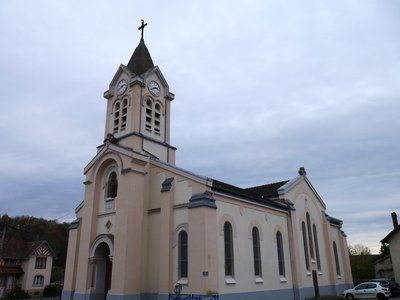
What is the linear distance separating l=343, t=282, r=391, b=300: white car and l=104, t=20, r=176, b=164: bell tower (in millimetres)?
18776

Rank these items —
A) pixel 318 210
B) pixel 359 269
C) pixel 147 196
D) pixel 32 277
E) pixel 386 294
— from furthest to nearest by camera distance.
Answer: pixel 359 269 < pixel 32 277 < pixel 318 210 < pixel 386 294 < pixel 147 196

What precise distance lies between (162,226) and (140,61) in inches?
579

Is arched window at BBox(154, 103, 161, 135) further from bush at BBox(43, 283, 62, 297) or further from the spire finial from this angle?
bush at BBox(43, 283, 62, 297)

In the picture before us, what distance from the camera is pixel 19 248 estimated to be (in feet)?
173

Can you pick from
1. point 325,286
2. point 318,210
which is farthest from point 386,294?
point 318,210

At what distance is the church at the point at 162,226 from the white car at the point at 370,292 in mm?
2508

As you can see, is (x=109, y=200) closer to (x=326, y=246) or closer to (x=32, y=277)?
(x=326, y=246)

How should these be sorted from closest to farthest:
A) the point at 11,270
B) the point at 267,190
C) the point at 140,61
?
the point at 140,61, the point at 267,190, the point at 11,270

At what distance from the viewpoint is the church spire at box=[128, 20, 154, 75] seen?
2919cm

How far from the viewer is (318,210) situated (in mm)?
34594

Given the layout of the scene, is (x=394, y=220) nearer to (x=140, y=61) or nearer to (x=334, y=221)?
(x=334, y=221)

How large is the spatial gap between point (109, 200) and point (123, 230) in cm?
354

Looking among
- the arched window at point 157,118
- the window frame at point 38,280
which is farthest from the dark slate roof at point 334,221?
the window frame at point 38,280

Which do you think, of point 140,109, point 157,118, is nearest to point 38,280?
point 157,118
